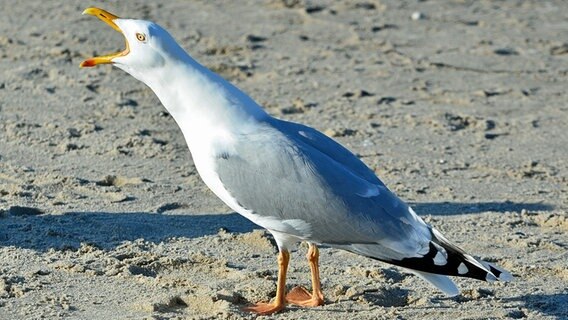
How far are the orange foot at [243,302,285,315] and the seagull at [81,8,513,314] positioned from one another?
31 cm

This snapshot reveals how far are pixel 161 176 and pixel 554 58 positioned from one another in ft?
14.2

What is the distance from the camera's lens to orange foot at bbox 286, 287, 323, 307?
487cm

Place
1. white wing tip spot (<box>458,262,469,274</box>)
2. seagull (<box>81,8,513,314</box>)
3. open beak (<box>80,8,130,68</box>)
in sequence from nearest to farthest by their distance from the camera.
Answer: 1. white wing tip spot (<box>458,262,469,274</box>)
2. seagull (<box>81,8,513,314</box>)
3. open beak (<box>80,8,130,68</box>)

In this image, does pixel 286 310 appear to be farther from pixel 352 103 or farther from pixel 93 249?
pixel 352 103

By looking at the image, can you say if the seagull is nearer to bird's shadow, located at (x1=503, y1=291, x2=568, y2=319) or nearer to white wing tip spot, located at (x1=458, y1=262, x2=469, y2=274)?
white wing tip spot, located at (x1=458, y1=262, x2=469, y2=274)

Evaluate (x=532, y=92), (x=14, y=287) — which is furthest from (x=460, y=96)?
(x=14, y=287)

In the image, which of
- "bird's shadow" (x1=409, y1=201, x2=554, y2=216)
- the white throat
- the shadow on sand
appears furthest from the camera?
"bird's shadow" (x1=409, y1=201, x2=554, y2=216)

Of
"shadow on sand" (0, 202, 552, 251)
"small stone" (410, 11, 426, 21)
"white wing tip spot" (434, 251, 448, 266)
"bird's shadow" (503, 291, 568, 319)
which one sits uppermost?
"small stone" (410, 11, 426, 21)

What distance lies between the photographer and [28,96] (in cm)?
817

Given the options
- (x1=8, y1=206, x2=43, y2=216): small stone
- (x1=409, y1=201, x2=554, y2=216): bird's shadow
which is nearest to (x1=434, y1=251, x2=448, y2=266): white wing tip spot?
(x1=409, y1=201, x2=554, y2=216): bird's shadow

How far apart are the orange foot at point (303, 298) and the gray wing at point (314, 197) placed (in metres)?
0.38

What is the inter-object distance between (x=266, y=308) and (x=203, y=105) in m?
0.88

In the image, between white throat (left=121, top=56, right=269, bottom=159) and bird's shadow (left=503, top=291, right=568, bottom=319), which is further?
bird's shadow (left=503, top=291, right=568, bottom=319)

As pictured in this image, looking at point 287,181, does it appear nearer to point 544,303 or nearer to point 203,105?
point 203,105
